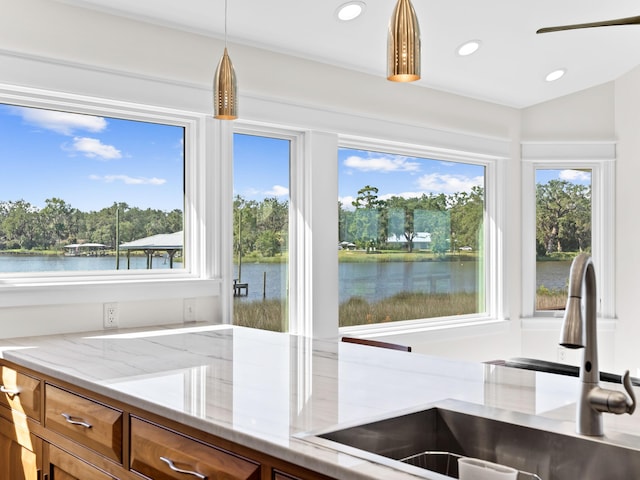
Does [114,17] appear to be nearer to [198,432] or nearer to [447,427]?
[198,432]

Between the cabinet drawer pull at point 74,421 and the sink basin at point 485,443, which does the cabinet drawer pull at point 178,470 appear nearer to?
the sink basin at point 485,443

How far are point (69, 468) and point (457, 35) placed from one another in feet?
9.84

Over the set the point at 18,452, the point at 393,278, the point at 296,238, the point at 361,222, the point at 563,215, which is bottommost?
the point at 18,452

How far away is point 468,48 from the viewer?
Answer: 4020 mm

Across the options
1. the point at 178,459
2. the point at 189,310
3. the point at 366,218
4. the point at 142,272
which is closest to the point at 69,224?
the point at 142,272

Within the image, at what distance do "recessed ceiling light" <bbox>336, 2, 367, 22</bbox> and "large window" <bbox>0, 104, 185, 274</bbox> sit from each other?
1.00 metres

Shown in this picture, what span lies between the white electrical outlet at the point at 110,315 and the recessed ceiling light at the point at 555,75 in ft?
11.0

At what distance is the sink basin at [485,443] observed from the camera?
1.26 m

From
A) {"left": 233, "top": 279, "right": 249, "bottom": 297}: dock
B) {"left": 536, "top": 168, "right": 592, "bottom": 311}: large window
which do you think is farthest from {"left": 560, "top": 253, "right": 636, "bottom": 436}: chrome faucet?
{"left": 536, "top": 168, "right": 592, "bottom": 311}: large window

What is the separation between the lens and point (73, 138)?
3.05 m

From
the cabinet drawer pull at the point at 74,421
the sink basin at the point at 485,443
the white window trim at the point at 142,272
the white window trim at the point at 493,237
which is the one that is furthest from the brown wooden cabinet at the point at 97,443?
the white window trim at the point at 493,237

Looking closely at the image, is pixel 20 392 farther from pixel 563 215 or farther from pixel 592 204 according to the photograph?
pixel 592 204

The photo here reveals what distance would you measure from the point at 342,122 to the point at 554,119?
2.18m

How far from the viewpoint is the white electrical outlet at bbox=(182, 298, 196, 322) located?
10.7ft
